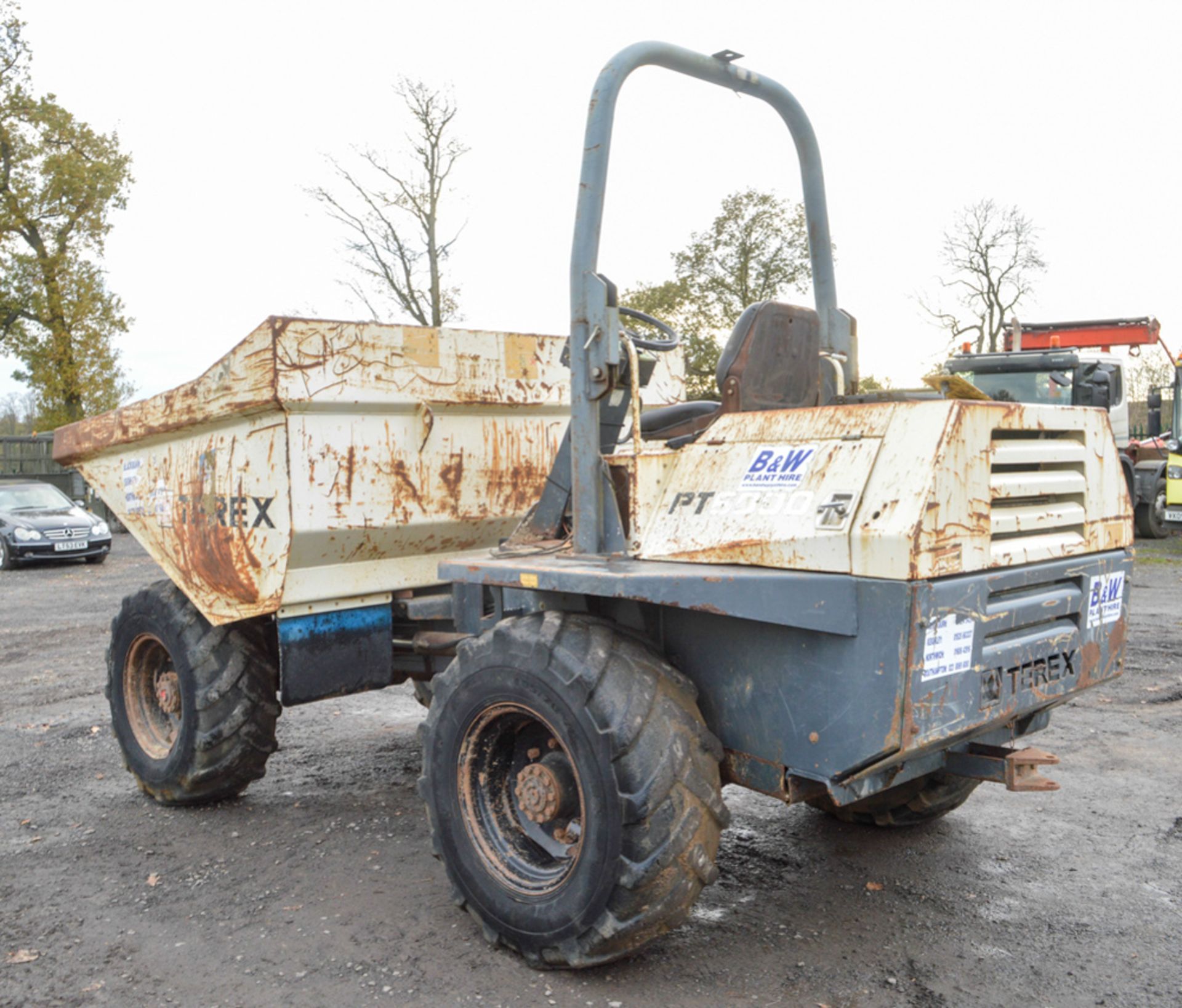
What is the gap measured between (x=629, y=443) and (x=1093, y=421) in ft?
5.00

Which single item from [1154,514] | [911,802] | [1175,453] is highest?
[1175,453]

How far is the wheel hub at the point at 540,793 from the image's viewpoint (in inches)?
136

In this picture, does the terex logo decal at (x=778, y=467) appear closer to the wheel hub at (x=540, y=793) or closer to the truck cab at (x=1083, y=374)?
the wheel hub at (x=540, y=793)

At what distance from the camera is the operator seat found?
3529 mm

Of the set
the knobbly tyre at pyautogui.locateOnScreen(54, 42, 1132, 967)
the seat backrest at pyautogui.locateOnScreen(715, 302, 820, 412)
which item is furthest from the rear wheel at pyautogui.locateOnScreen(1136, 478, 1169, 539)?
the seat backrest at pyautogui.locateOnScreen(715, 302, 820, 412)

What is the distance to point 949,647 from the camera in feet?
9.47

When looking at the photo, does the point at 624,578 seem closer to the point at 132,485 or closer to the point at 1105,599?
the point at 1105,599

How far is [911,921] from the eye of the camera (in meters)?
3.72

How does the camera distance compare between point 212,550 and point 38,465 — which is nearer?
point 212,550

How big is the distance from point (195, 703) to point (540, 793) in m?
2.06

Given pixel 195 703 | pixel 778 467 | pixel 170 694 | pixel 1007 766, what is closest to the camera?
pixel 778 467

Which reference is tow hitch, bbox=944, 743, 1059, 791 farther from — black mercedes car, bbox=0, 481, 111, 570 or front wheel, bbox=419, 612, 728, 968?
black mercedes car, bbox=0, 481, 111, 570

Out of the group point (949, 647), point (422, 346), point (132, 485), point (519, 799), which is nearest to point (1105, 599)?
point (949, 647)

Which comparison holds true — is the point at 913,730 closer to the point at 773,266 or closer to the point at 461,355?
the point at 461,355
